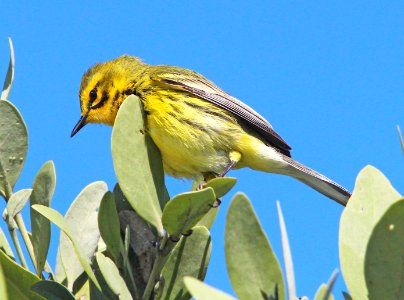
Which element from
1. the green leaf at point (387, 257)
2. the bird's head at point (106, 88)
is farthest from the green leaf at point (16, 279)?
the bird's head at point (106, 88)

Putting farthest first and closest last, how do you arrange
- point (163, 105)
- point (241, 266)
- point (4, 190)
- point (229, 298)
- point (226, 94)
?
1. point (226, 94)
2. point (163, 105)
3. point (4, 190)
4. point (241, 266)
5. point (229, 298)

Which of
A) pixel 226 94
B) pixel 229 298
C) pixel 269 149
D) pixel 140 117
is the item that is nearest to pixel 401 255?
pixel 229 298

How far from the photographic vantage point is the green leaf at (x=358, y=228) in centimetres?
151

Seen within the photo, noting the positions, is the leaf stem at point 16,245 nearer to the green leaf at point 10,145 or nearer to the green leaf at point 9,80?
the green leaf at point 10,145

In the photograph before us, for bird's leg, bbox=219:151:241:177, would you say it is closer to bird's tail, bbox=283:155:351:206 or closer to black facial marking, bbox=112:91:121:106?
bird's tail, bbox=283:155:351:206

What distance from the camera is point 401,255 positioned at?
4.71 ft

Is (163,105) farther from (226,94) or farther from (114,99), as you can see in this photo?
(226,94)

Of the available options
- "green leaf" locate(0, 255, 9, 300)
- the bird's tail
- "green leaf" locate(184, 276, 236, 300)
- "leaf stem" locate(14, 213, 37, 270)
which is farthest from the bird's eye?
"green leaf" locate(184, 276, 236, 300)

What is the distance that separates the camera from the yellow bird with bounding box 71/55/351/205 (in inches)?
166

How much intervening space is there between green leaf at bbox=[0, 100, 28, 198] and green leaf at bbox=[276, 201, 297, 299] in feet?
3.46

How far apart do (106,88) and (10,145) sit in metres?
2.61

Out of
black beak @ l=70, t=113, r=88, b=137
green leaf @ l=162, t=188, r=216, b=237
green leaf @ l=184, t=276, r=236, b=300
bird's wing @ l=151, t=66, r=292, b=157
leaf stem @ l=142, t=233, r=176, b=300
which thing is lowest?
green leaf @ l=184, t=276, r=236, b=300

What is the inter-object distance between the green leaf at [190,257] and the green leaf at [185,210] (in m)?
0.09

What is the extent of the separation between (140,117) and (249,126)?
2.66 m
